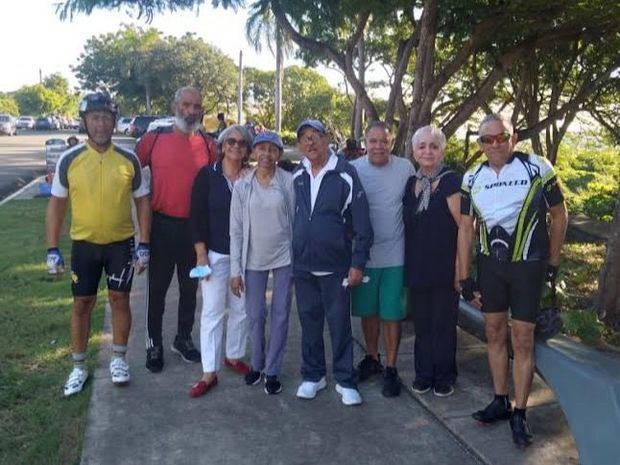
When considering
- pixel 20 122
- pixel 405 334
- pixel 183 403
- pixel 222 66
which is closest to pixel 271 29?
pixel 405 334

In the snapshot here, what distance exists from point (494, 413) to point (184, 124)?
2.70m

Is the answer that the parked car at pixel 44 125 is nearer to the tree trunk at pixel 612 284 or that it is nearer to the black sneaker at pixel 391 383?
the tree trunk at pixel 612 284

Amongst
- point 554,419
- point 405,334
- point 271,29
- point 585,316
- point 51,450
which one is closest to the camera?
point 51,450

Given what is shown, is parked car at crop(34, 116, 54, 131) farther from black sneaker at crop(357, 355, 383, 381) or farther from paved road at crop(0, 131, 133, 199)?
black sneaker at crop(357, 355, 383, 381)

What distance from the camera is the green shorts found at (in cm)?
445

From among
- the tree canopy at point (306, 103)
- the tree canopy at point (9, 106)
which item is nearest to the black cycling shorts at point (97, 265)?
the tree canopy at point (306, 103)

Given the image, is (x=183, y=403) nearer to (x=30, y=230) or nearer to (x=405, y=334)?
(x=405, y=334)

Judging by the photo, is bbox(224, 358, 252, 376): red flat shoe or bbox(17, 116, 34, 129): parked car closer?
bbox(224, 358, 252, 376): red flat shoe

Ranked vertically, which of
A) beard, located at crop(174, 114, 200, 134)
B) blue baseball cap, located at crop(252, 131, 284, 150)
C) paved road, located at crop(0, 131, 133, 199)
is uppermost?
beard, located at crop(174, 114, 200, 134)

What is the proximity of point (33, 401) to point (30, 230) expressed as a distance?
263 inches

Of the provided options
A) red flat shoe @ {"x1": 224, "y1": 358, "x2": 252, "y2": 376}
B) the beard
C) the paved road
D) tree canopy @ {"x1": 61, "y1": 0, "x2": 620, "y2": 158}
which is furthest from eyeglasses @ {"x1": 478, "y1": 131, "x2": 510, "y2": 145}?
the paved road

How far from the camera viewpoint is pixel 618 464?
294 centimetres

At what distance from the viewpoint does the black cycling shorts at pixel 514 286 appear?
144 inches

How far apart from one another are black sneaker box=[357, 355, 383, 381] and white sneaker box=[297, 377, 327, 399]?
36 centimetres
